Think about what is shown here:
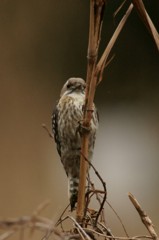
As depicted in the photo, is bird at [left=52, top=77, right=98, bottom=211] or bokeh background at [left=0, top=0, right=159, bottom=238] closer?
bird at [left=52, top=77, right=98, bottom=211]

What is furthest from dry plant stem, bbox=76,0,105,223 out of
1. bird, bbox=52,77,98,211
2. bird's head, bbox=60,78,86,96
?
bird's head, bbox=60,78,86,96

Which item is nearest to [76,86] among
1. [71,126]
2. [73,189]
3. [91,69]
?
[71,126]

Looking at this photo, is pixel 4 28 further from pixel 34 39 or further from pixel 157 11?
pixel 157 11

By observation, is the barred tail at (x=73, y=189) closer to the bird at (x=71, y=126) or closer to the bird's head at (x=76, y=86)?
the bird at (x=71, y=126)

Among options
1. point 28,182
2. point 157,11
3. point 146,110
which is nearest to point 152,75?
point 146,110

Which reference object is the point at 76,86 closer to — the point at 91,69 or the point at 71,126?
the point at 71,126

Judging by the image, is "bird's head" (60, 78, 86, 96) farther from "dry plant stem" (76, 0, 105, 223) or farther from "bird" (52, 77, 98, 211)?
"dry plant stem" (76, 0, 105, 223)

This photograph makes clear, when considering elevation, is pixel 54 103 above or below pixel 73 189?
above

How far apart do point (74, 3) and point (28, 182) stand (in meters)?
0.93

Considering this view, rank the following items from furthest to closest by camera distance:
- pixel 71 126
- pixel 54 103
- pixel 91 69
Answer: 1. pixel 54 103
2. pixel 71 126
3. pixel 91 69

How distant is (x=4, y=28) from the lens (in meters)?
3.40

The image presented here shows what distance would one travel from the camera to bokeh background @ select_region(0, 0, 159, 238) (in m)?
3.34

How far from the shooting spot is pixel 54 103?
3332 millimetres

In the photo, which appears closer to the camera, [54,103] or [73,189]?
[73,189]
